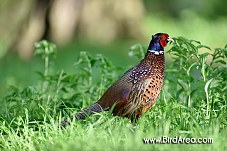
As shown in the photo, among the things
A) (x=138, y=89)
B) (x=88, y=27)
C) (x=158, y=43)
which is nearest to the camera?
(x=138, y=89)

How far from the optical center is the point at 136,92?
559 cm

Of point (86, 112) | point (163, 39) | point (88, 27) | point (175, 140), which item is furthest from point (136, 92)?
point (88, 27)

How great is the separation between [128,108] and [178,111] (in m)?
0.42

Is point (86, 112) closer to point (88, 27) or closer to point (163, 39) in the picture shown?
point (163, 39)

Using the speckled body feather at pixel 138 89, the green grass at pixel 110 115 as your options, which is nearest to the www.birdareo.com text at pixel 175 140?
the green grass at pixel 110 115

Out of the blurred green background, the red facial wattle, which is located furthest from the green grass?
the blurred green background

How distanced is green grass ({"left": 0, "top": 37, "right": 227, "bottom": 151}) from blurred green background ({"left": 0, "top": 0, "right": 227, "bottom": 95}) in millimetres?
3148

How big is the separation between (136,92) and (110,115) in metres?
0.29

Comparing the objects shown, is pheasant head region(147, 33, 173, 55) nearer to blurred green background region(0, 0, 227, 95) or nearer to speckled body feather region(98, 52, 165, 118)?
speckled body feather region(98, 52, 165, 118)

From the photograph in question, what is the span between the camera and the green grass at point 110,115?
4.84m

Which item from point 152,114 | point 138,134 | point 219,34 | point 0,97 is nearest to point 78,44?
point 219,34

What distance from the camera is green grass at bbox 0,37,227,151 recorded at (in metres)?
4.84

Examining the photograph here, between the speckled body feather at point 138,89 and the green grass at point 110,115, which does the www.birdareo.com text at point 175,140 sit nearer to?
the green grass at point 110,115

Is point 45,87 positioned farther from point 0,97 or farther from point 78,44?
point 78,44
